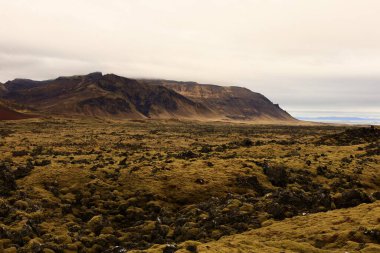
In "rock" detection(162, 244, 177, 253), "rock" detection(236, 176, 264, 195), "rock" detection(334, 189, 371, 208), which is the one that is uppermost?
"rock" detection(334, 189, 371, 208)

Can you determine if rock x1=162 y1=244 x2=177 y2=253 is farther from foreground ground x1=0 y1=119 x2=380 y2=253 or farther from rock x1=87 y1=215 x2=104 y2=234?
rock x1=87 y1=215 x2=104 y2=234

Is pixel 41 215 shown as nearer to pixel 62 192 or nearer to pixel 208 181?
pixel 62 192

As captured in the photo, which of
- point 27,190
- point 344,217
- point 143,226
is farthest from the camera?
point 27,190

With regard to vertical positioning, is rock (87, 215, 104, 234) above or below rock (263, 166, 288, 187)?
below

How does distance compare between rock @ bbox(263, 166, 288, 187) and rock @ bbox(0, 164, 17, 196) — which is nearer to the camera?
rock @ bbox(0, 164, 17, 196)

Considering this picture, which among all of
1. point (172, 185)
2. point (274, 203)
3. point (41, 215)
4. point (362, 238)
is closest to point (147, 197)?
point (172, 185)

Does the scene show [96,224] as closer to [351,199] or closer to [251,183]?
[251,183]

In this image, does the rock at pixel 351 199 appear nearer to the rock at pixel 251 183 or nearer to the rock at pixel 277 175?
the rock at pixel 251 183

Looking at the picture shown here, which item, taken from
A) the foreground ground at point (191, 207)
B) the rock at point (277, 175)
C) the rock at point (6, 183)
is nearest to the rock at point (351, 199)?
the foreground ground at point (191, 207)

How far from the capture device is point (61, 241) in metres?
24.1

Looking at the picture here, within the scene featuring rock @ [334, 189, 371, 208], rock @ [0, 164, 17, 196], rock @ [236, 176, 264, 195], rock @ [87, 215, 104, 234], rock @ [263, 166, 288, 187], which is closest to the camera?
rock @ [87, 215, 104, 234]

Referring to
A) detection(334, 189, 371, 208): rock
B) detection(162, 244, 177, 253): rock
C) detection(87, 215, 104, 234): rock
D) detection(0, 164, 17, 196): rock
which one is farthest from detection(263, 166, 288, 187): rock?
detection(0, 164, 17, 196): rock

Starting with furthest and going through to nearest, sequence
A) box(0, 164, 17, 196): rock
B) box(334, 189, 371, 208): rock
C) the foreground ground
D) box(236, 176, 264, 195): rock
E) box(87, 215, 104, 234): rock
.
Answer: box(236, 176, 264, 195): rock
box(0, 164, 17, 196): rock
box(334, 189, 371, 208): rock
box(87, 215, 104, 234): rock
the foreground ground

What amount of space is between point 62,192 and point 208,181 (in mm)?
14272
